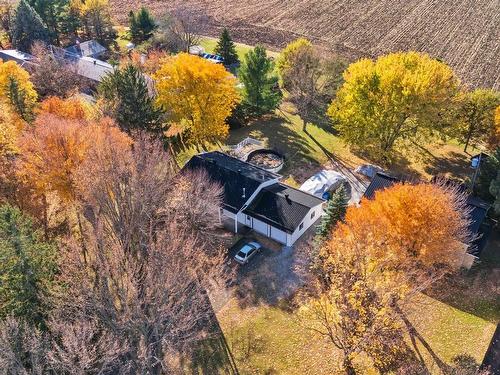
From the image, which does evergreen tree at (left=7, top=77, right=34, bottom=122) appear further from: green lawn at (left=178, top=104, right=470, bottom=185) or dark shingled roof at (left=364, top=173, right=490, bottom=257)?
dark shingled roof at (left=364, top=173, right=490, bottom=257)

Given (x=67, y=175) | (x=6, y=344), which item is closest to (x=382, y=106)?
(x=67, y=175)

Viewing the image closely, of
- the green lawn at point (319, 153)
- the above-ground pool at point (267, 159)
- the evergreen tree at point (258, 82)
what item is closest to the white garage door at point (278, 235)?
the green lawn at point (319, 153)

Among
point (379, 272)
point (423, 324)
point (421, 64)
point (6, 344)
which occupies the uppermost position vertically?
point (421, 64)

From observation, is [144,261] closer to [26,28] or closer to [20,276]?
[20,276]

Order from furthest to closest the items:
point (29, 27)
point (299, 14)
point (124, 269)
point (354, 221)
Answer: point (299, 14) < point (29, 27) < point (354, 221) < point (124, 269)

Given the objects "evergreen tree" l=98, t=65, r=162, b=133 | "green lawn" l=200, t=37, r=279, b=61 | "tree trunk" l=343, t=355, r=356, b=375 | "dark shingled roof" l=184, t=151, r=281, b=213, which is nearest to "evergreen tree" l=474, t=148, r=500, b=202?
"dark shingled roof" l=184, t=151, r=281, b=213

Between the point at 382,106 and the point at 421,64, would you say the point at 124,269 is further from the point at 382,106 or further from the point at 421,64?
the point at 421,64

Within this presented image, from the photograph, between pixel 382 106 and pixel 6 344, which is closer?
pixel 6 344
